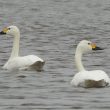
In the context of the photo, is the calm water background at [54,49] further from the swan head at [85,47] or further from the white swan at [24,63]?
the swan head at [85,47]

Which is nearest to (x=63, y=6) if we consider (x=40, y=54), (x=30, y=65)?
(x=40, y=54)

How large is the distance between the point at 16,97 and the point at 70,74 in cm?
380

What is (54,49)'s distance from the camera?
25.0 m

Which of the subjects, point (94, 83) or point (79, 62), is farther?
point (79, 62)

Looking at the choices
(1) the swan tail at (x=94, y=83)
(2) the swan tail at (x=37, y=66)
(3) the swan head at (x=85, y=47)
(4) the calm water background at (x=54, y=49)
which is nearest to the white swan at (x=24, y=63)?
(2) the swan tail at (x=37, y=66)

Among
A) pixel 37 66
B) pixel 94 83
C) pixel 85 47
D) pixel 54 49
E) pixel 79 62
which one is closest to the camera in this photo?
pixel 94 83

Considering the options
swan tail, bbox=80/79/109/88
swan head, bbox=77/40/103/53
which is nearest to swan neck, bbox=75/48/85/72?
swan head, bbox=77/40/103/53

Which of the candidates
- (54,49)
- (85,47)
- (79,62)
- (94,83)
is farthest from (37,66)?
(54,49)

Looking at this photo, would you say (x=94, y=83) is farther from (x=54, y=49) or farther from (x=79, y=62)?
(x=54, y=49)

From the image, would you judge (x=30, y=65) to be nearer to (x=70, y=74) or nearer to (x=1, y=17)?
(x=70, y=74)

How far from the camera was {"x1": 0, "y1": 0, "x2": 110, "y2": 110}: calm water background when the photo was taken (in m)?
15.5

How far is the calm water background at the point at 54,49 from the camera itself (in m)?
15.5

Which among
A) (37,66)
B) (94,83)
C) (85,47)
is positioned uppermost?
(37,66)

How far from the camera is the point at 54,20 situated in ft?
119
